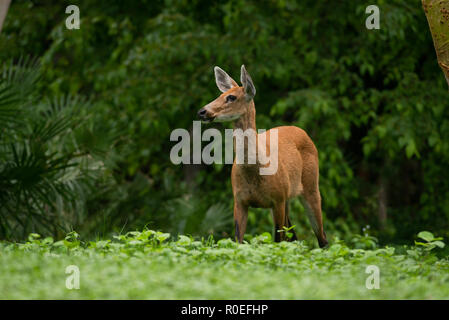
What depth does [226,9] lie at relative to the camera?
1077 cm

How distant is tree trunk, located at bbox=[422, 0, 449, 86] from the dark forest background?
4098mm

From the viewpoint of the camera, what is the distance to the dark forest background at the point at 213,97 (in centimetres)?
866

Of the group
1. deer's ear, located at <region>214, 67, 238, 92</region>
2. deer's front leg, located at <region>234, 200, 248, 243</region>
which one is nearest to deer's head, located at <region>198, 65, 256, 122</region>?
deer's ear, located at <region>214, 67, 238, 92</region>

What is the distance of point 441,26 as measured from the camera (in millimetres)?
5117

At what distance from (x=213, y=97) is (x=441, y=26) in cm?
580

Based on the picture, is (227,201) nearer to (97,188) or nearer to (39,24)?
(97,188)

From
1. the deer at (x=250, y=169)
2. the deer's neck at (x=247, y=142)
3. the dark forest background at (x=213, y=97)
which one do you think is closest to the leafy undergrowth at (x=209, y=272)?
the deer at (x=250, y=169)

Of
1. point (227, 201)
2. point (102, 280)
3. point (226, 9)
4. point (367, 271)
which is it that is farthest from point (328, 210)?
point (102, 280)

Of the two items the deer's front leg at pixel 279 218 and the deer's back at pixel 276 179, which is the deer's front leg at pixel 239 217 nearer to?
the deer's back at pixel 276 179

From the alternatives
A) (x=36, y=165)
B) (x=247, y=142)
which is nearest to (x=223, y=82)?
(x=247, y=142)

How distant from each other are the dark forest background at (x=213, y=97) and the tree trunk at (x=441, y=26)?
4098 mm

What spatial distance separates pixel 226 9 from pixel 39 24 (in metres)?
4.16

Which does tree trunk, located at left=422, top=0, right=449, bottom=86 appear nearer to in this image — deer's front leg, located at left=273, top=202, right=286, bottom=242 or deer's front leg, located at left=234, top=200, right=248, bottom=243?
deer's front leg, located at left=273, top=202, right=286, bottom=242

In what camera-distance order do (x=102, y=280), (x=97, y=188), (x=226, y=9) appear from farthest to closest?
(x=226, y=9) → (x=97, y=188) → (x=102, y=280)
